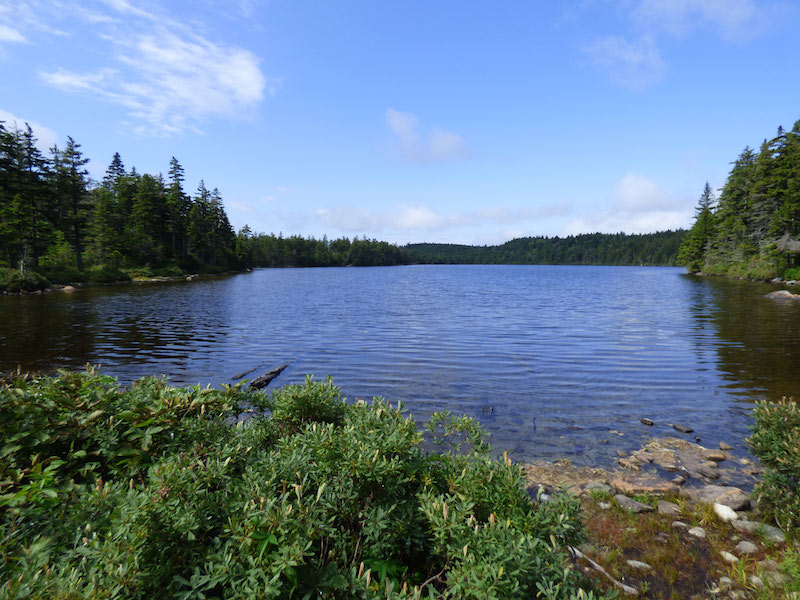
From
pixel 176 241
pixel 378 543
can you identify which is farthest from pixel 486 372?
pixel 176 241

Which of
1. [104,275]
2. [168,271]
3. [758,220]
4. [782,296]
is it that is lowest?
[168,271]

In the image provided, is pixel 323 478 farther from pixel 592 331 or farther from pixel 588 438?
pixel 592 331

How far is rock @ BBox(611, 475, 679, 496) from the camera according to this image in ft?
22.9

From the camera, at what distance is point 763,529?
552 centimetres

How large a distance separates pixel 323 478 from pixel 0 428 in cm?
318

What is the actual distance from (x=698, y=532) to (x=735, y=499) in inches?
50.9

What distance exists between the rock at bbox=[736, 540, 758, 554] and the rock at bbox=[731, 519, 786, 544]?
0.28 meters

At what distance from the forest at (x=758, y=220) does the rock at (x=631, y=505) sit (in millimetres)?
63337

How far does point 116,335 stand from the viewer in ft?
74.3

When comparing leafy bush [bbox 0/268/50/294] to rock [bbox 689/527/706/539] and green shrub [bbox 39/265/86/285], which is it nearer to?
green shrub [bbox 39/265/86/285]

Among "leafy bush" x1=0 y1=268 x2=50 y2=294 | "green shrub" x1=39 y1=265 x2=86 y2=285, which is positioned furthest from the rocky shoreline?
"green shrub" x1=39 y1=265 x2=86 y2=285

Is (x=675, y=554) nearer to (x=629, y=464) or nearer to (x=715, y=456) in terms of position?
(x=629, y=464)

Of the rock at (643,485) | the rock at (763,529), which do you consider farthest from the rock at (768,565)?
the rock at (643,485)

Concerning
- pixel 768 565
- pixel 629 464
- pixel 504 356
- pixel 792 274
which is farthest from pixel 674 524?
pixel 792 274
